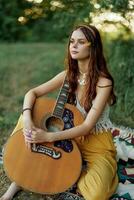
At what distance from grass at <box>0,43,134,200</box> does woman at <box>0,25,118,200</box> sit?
4.34 ft

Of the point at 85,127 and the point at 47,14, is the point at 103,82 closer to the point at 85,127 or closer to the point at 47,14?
the point at 85,127

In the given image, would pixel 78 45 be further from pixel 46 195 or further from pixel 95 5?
pixel 95 5

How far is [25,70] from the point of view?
25.0 ft

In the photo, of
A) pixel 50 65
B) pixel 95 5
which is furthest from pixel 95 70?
pixel 50 65

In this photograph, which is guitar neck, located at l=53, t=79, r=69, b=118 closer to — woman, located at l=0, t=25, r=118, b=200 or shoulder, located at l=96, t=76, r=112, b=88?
woman, located at l=0, t=25, r=118, b=200

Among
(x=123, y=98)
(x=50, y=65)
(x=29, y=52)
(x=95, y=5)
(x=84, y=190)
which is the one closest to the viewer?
(x=84, y=190)

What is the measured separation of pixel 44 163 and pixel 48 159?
38mm

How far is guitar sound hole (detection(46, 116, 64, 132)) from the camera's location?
393 cm

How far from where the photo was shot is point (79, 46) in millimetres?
3887

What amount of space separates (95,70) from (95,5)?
73.8 inches

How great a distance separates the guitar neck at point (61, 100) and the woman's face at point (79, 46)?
24 centimetres

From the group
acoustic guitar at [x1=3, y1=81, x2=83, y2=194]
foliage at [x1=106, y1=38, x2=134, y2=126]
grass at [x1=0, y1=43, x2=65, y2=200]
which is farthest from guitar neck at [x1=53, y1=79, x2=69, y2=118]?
foliage at [x1=106, y1=38, x2=134, y2=126]

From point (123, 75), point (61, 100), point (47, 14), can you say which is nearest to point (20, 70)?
point (47, 14)

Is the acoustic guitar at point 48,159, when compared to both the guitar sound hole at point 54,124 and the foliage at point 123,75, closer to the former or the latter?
the guitar sound hole at point 54,124
